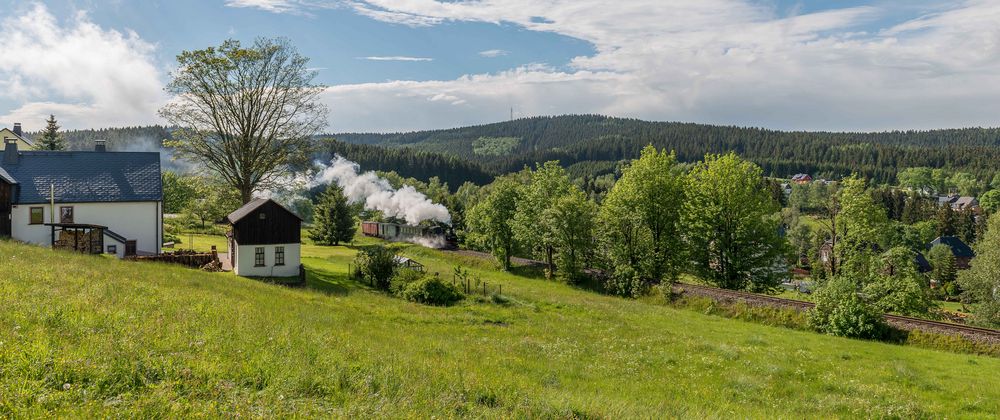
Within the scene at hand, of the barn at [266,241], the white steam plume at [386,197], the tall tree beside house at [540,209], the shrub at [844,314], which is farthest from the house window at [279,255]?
the shrub at [844,314]

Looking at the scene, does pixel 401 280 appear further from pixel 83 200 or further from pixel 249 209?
pixel 83 200

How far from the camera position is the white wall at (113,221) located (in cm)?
3281

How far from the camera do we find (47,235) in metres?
33.2

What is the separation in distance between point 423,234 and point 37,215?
34.1m

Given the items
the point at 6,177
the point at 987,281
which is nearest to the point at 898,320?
the point at 987,281

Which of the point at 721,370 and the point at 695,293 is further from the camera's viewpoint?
the point at 695,293

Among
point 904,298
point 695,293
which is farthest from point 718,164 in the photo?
point 904,298

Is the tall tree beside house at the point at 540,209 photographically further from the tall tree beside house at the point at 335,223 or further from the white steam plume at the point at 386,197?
the tall tree beside house at the point at 335,223

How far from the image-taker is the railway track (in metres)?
24.9

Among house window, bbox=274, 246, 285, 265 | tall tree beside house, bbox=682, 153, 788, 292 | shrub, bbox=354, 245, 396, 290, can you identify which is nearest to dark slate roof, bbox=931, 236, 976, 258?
tall tree beside house, bbox=682, 153, 788, 292

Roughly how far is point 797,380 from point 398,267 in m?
22.3

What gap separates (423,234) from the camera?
61250mm

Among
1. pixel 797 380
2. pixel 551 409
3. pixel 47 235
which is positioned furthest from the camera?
pixel 47 235

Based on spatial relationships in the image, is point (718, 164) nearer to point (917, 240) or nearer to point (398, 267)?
point (398, 267)
